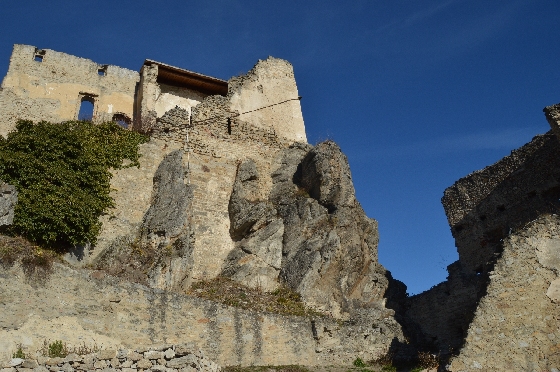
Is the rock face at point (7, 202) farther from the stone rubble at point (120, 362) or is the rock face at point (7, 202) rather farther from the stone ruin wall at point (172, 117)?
the stone rubble at point (120, 362)

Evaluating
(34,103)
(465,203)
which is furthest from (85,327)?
(465,203)

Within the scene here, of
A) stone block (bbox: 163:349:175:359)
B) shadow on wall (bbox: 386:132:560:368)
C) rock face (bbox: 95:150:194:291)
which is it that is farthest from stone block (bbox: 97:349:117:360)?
shadow on wall (bbox: 386:132:560:368)

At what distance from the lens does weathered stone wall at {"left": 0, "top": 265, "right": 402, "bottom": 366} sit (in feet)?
35.8

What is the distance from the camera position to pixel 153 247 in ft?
54.3

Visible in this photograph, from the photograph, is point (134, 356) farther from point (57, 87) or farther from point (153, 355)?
point (57, 87)

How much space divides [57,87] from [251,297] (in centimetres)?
1274

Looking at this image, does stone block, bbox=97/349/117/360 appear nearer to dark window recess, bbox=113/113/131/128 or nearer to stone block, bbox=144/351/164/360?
stone block, bbox=144/351/164/360

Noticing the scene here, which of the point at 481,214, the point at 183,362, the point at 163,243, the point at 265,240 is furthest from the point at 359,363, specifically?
the point at 481,214

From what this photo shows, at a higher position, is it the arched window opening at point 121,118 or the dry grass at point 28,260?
the arched window opening at point 121,118

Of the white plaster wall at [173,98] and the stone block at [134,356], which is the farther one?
the white plaster wall at [173,98]

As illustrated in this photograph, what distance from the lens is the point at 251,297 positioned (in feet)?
53.4

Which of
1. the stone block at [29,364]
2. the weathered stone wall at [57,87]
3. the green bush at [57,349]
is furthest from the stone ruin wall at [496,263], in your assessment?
the weathered stone wall at [57,87]

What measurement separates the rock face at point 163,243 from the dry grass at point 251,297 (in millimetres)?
775

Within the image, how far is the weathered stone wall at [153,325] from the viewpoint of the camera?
10.9 m
